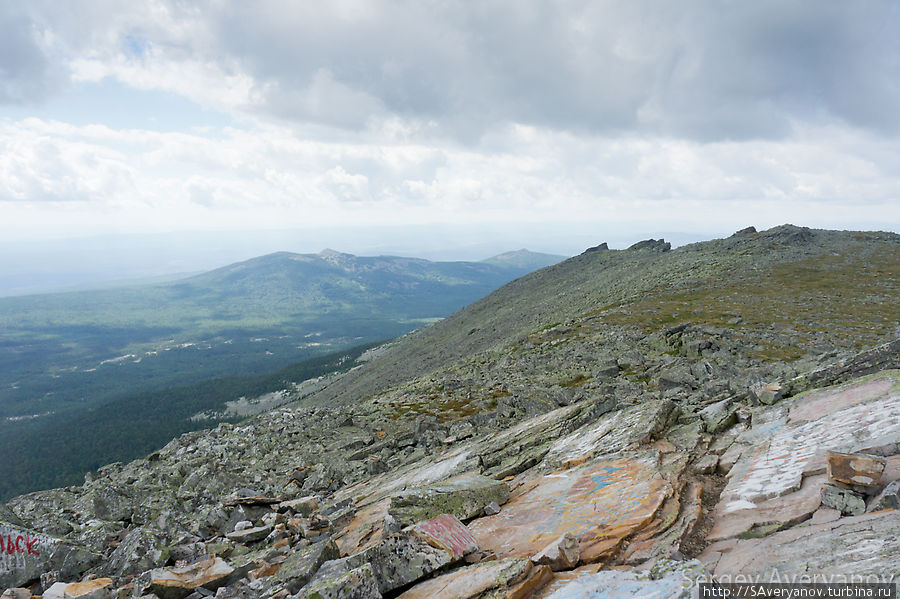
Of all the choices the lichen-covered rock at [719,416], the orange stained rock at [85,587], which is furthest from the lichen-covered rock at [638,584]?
the orange stained rock at [85,587]

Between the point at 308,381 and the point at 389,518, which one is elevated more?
the point at 389,518

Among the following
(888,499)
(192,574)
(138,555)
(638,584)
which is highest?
(888,499)

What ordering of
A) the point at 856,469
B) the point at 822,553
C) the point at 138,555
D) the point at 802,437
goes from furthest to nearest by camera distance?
the point at 138,555 → the point at 802,437 → the point at 856,469 → the point at 822,553

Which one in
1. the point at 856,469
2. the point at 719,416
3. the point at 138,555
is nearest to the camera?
the point at 856,469

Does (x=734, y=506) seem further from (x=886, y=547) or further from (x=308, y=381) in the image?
(x=308, y=381)

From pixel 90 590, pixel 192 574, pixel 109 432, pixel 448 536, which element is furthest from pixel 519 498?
pixel 109 432

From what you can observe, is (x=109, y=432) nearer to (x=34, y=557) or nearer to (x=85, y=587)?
(x=34, y=557)

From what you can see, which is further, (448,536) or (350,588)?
(448,536)

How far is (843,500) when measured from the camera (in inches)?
377

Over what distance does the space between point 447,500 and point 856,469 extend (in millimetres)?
10913

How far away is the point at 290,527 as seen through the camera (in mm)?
17938

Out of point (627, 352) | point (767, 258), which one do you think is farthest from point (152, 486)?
point (767, 258)

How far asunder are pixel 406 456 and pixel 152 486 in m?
16.2

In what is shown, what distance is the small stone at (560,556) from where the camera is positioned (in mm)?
9930
